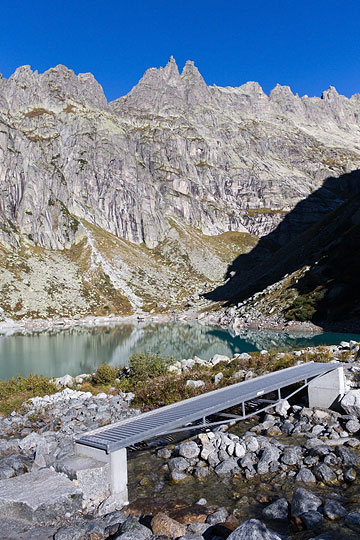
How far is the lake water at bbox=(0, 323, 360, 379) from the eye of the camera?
39.5 meters

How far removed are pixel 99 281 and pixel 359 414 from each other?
122820 millimetres

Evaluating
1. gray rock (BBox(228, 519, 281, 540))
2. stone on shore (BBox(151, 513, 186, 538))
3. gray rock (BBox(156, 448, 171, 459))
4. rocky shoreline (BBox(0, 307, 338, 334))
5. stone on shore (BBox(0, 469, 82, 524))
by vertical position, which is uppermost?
gray rock (BBox(228, 519, 281, 540))

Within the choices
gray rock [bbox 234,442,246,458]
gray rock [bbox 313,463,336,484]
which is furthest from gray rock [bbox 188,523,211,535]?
gray rock [bbox 234,442,246,458]

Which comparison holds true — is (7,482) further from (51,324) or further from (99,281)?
(99,281)

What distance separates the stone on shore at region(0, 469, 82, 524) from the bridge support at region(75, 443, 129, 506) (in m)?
0.71

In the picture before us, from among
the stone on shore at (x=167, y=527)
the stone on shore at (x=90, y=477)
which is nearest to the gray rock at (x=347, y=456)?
the stone on shore at (x=167, y=527)

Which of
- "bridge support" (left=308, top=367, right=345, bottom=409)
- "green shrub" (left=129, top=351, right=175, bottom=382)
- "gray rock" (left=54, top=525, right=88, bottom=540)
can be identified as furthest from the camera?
"green shrub" (left=129, top=351, right=175, bottom=382)

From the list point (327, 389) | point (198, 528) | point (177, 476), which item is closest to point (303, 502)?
point (198, 528)

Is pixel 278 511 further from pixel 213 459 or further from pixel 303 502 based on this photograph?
pixel 213 459

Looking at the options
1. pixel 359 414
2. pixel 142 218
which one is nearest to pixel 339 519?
pixel 359 414

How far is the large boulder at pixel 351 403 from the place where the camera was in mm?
13727

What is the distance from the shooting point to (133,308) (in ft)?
399

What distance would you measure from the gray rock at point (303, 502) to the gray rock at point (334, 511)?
0.22 metres

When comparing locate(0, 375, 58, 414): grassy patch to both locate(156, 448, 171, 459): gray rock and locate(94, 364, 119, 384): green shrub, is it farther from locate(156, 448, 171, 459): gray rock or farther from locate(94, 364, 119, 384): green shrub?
locate(156, 448, 171, 459): gray rock
